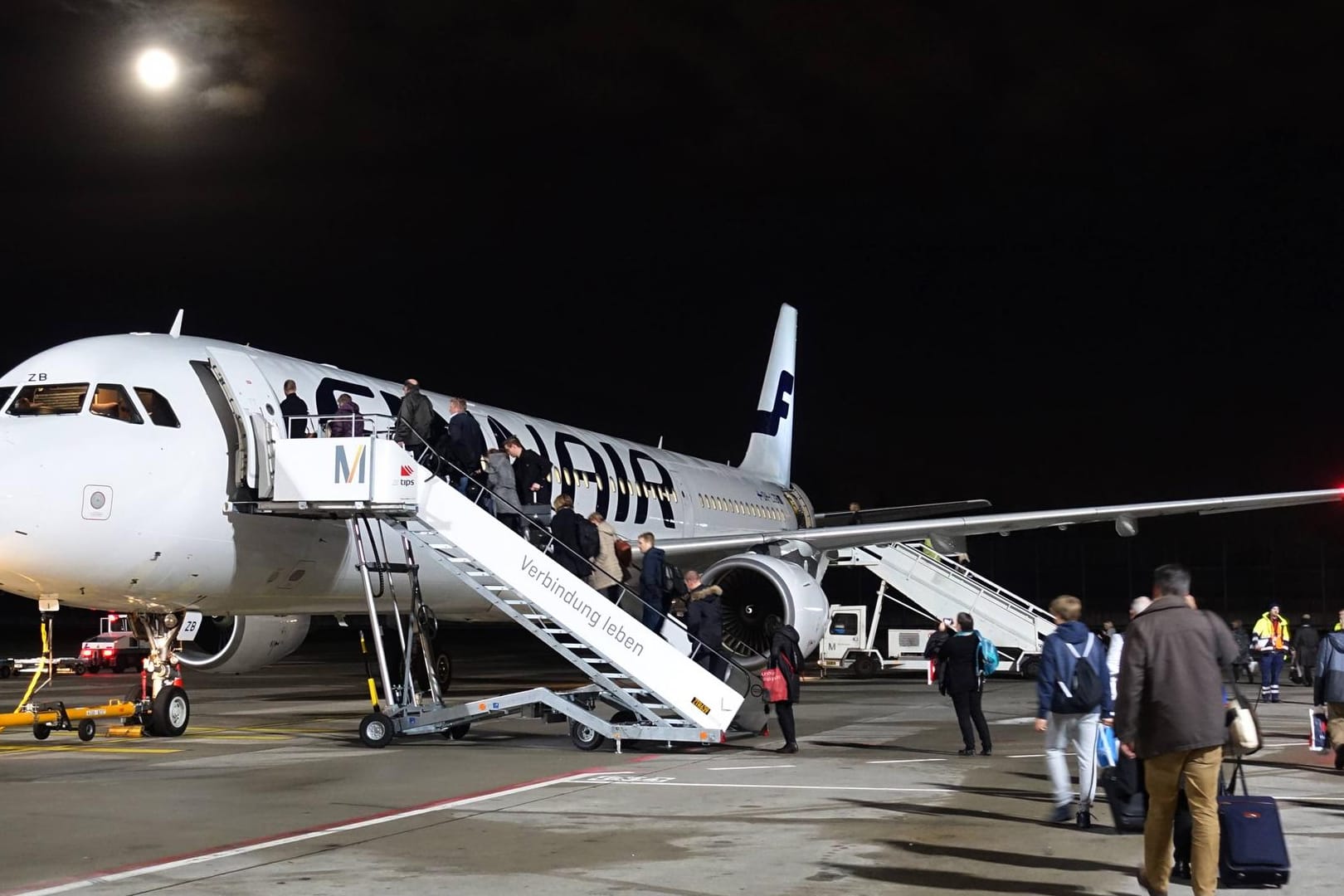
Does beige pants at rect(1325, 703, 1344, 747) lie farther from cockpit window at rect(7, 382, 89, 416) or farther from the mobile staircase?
cockpit window at rect(7, 382, 89, 416)

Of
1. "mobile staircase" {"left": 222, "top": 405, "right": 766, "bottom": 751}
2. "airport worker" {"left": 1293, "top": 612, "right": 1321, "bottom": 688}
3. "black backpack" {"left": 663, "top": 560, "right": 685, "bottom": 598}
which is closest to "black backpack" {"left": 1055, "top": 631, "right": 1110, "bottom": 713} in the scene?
"mobile staircase" {"left": 222, "top": 405, "right": 766, "bottom": 751}

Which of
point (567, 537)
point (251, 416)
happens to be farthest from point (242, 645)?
point (567, 537)

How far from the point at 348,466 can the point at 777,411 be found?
65.5 ft

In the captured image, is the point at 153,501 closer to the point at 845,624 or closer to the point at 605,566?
the point at 605,566

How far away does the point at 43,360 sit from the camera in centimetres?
1255

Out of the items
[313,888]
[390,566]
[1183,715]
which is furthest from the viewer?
[390,566]

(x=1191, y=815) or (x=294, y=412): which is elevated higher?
(x=294, y=412)

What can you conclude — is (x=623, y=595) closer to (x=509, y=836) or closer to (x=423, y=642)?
(x=423, y=642)

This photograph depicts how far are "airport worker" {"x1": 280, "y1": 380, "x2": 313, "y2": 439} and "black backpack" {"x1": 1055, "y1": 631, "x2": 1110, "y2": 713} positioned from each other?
796cm

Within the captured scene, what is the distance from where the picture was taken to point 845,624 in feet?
96.5

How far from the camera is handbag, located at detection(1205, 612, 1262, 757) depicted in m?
5.91

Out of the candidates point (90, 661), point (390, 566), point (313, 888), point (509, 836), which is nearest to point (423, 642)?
point (390, 566)

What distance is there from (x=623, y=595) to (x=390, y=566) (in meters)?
2.47

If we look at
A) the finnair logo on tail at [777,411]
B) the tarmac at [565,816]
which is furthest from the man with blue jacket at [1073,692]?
the finnair logo on tail at [777,411]
